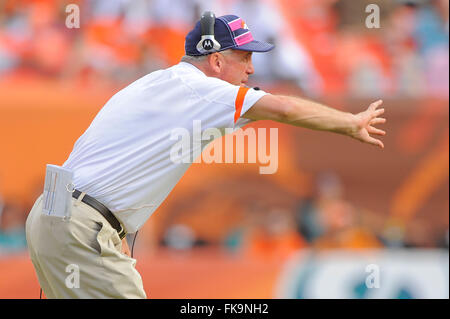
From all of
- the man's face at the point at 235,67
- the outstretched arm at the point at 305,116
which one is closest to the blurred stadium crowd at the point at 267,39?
the man's face at the point at 235,67

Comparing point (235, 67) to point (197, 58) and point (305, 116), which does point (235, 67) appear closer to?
point (197, 58)

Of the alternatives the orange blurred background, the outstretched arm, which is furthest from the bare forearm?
the orange blurred background

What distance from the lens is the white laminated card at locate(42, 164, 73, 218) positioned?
373 cm

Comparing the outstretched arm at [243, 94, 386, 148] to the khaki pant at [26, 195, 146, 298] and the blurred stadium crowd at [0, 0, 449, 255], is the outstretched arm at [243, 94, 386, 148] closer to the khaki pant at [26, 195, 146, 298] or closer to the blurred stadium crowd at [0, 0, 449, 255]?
the khaki pant at [26, 195, 146, 298]

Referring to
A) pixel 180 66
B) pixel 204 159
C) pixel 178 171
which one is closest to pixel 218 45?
pixel 180 66

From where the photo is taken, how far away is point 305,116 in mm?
3768

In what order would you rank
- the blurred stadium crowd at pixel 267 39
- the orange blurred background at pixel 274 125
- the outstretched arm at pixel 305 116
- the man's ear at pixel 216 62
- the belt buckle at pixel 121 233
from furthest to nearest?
the blurred stadium crowd at pixel 267 39, the orange blurred background at pixel 274 125, the man's ear at pixel 216 62, the belt buckle at pixel 121 233, the outstretched arm at pixel 305 116

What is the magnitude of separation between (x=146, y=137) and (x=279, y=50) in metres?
6.66

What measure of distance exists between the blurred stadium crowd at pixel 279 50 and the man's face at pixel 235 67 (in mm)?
4954

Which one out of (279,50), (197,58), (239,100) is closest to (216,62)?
(197,58)

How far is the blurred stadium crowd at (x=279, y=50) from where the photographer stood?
30.5 feet

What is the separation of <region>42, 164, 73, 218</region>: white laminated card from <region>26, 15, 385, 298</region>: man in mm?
32

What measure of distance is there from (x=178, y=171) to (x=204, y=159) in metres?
5.56

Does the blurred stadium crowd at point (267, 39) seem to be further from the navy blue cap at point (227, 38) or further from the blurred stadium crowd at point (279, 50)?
the navy blue cap at point (227, 38)
